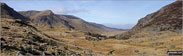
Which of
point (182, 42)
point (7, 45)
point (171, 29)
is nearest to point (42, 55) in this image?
point (7, 45)

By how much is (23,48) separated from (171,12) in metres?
135

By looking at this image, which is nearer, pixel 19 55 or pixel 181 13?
pixel 19 55

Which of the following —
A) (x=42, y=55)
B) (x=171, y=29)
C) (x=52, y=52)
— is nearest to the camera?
(x=42, y=55)

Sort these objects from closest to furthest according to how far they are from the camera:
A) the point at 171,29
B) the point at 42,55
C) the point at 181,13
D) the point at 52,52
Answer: the point at 42,55, the point at 52,52, the point at 171,29, the point at 181,13

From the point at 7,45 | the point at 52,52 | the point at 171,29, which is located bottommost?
the point at 171,29

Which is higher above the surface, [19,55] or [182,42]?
[19,55]

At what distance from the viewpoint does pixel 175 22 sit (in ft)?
400

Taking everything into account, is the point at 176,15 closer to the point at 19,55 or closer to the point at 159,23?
the point at 159,23

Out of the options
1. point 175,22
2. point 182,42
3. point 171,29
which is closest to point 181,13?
point 175,22

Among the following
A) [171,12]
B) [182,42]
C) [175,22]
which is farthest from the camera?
[171,12]

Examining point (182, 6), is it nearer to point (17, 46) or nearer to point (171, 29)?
point (171, 29)

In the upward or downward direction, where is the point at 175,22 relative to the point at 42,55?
downward

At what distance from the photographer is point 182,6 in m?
149

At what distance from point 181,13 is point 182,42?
2898 inches
